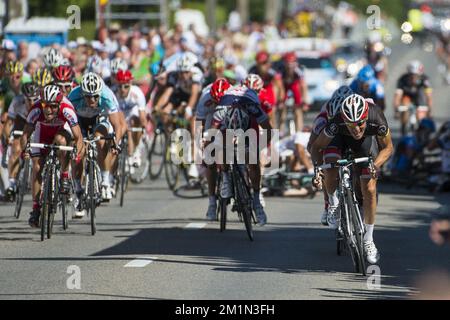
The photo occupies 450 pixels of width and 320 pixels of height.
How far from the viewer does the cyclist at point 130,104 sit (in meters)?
19.7

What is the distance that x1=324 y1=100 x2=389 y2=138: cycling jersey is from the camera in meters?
13.0

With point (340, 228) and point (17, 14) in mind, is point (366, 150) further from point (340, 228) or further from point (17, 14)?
point (17, 14)

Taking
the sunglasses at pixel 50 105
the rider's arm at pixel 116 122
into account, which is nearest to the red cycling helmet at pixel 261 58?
the rider's arm at pixel 116 122

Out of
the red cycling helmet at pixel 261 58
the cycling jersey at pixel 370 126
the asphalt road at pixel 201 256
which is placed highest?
the red cycling helmet at pixel 261 58

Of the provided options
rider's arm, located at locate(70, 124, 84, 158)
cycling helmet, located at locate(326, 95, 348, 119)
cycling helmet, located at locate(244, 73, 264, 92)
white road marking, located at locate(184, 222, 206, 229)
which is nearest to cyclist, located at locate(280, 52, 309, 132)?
cycling helmet, located at locate(244, 73, 264, 92)

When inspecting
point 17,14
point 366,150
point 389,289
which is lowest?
point 389,289

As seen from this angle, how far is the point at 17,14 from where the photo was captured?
29.2 m

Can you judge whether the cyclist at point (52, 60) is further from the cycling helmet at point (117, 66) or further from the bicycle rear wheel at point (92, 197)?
the bicycle rear wheel at point (92, 197)

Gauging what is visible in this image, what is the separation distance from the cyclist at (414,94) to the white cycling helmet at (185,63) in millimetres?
6687

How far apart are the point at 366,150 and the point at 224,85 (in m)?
3.70

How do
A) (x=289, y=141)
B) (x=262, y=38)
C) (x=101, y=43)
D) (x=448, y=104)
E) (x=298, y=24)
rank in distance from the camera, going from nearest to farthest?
(x=289, y=141)
(x=101, y=43)
(x=448, y=104)
(x=262, y=38)
(x=298, y=24)

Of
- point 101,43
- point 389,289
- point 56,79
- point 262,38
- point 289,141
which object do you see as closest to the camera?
point 389,289

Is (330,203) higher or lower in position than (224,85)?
lower

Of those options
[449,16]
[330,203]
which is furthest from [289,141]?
[449,16]
